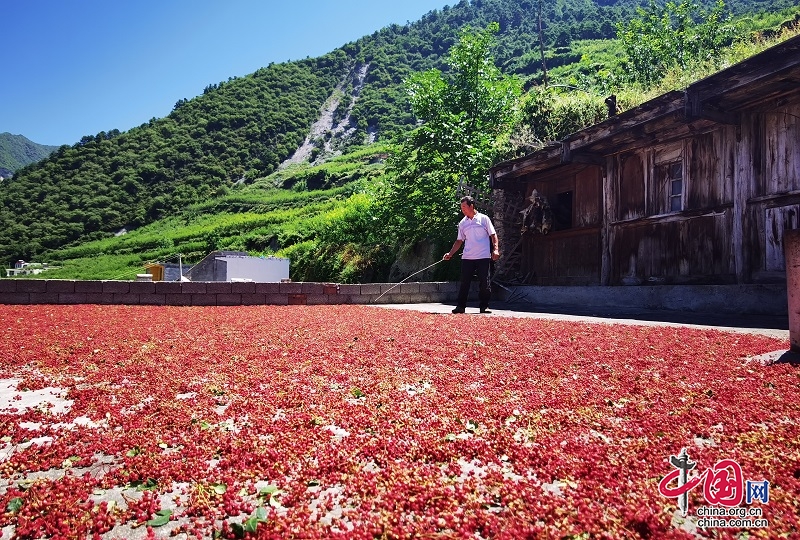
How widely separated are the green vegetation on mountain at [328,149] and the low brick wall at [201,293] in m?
2.78

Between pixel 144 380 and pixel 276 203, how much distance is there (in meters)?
58.6

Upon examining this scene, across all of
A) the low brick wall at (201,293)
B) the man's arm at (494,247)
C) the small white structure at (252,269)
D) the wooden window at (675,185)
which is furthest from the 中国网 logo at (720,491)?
the small white structure at (252,269)

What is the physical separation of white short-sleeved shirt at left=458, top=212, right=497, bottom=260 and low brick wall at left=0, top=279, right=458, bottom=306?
3411 millimetres

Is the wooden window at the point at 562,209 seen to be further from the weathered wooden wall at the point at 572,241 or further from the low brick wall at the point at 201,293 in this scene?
the low brick wall at the point at 201,293

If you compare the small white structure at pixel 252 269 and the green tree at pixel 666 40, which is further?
the green tree at pixel 666 40

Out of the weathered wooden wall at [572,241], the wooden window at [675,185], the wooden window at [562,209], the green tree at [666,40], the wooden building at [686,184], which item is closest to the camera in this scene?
the wooden building at [686,184]

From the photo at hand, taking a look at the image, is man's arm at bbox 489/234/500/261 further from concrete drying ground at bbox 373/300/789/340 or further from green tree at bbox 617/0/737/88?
green tree at bbox 617/0/737/88

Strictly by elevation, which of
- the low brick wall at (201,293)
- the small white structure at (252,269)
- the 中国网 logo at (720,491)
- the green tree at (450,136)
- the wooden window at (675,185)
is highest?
the green tree at (450,136)

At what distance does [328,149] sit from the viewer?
86.2 metres

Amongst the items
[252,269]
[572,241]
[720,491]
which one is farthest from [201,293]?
[252,269]

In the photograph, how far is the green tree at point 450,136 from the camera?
42.2 ft

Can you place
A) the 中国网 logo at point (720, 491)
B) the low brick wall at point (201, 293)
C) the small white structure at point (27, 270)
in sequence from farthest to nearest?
the small white structure at point (27, 270), the low brick wall at point (201, 293), the 中国网 logo at point (720, 491)

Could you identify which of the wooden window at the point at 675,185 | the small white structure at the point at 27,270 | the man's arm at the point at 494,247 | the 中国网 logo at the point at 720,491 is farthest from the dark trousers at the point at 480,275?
the small white structure at the point at 27,270

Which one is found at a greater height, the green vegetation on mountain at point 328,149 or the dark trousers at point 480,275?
the green vegetation on mountain at point 328,149
